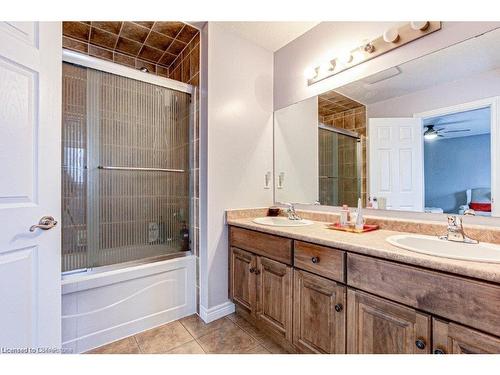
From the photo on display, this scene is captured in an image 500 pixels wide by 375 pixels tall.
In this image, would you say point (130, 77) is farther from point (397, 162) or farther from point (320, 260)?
point (397, 162)

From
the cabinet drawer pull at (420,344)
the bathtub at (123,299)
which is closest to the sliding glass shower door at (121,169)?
the bathtub at (123,299)

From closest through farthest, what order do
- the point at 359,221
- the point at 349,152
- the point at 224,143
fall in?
the point at 359,221 < the point at 349,152 < the point at 224,143

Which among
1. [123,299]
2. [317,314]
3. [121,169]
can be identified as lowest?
[123,299]

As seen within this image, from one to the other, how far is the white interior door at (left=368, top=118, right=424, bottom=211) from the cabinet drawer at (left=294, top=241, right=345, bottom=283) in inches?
24.7

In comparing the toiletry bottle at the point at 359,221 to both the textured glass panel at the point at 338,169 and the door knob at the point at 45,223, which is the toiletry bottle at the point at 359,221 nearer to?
the textured glass panel at the point at 338,169

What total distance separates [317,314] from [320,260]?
290 millimetres

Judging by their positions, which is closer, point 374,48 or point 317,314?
point 317,314

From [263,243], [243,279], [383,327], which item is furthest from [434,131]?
[243,279]

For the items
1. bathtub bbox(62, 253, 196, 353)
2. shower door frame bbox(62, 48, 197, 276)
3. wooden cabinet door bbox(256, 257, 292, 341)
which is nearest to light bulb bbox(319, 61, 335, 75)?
shower door frame bbox(62, 48, 197, 276)

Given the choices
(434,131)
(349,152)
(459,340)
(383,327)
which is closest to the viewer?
(459,340)

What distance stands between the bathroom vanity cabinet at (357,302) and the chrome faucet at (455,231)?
1.42 feet

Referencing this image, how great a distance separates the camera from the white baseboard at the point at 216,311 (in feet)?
5.98

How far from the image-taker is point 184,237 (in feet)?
6.57

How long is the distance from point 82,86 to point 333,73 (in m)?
1.75
